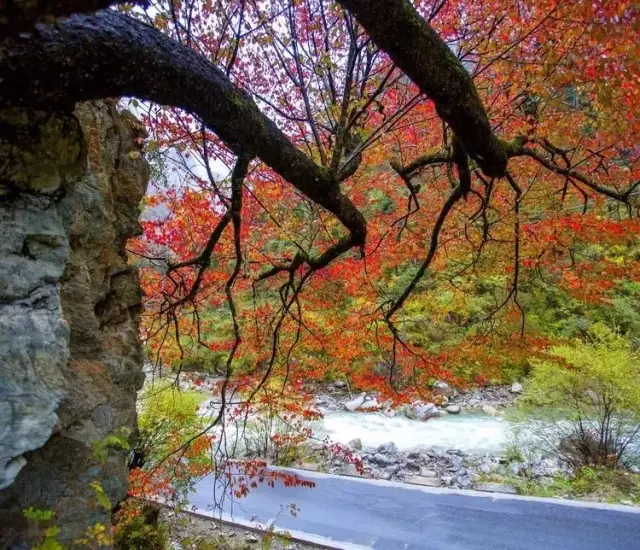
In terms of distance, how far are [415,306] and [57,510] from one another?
9197mm

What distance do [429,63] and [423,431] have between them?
8115mm

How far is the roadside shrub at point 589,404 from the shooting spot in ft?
20.2

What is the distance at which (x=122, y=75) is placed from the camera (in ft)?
4.50

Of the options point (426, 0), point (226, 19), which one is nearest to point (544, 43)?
point (426, 0)

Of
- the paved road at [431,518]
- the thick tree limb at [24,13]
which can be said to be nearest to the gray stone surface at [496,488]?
the paved road at [431,518]

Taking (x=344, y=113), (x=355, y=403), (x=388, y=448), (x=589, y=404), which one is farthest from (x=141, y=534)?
(x=355, y=403)

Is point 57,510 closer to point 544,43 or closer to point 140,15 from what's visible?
point 140,15

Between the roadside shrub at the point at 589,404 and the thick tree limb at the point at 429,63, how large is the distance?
5.54 metres

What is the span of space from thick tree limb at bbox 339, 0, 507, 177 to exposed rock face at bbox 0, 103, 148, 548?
3.69ft

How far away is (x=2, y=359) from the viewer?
4.39 feet

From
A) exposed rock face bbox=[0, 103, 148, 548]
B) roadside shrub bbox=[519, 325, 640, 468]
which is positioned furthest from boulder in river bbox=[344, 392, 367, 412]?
exposed rock face bbox=[0, 103, 148, 548]

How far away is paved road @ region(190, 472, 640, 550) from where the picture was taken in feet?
14.9

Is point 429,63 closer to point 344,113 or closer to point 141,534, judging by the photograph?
point 344,113

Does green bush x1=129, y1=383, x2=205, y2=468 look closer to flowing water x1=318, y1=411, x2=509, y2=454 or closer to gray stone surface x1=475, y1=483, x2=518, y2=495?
flowing water x1=318, y1=411, x2=509, y2=454
